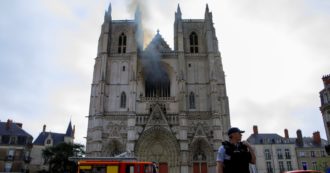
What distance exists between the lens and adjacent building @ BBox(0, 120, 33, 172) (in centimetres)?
3244

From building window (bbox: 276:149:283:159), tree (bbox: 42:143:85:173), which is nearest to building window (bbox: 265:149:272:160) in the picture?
building window (bbox: 276:149:283:159)

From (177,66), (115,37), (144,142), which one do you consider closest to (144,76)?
(177,66)

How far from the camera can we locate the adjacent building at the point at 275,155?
37844 mm

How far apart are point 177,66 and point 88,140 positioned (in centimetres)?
1299

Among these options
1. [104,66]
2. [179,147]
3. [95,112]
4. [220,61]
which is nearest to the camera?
[179,147]

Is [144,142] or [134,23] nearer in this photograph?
[144,142]

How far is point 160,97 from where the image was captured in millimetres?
31531

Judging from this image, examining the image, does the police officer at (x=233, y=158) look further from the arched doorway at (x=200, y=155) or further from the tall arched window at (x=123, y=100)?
the tall arched window at (x=123, y=100)

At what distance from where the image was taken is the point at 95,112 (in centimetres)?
3000

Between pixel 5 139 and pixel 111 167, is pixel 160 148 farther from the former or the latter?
pixel 5 139

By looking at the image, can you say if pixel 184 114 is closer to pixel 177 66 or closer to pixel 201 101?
pixel 201 101

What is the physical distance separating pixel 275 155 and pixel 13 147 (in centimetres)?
3394

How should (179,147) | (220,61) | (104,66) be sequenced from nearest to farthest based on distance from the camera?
(179,147) → (104,66) → (220,61)

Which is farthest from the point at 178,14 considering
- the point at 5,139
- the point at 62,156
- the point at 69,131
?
the point at 69,131
